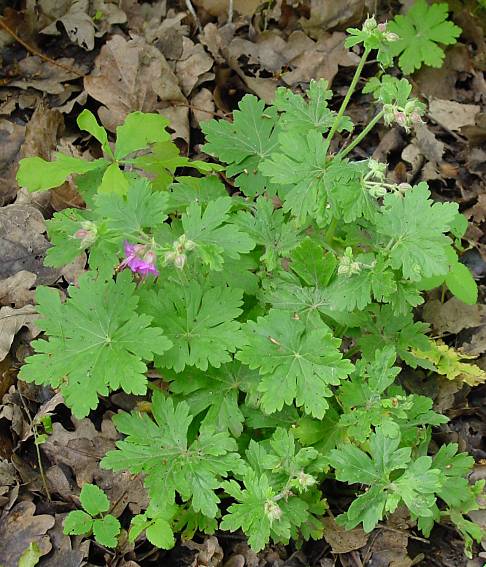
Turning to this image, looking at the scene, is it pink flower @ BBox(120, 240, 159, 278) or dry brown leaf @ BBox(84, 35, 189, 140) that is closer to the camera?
pink flower @ BBox(120, 240, 159, 278)

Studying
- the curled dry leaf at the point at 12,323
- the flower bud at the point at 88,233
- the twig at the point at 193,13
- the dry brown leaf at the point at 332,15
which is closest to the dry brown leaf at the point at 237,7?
the twig at the point at 193,13

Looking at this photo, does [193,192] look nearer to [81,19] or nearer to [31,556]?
[31,556]

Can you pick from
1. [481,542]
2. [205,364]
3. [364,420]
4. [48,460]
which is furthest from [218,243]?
[481,542]

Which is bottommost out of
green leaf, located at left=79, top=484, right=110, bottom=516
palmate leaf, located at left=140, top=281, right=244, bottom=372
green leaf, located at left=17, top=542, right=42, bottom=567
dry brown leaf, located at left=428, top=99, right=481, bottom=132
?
green leaf, located at left=17, top=542, right=42, bottom=567

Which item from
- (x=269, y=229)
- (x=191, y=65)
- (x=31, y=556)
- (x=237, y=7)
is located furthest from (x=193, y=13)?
(x=31, y=556)

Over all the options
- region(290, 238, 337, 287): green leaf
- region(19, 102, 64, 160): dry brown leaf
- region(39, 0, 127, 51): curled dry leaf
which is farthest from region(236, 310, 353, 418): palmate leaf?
region(39, 0, 127, 51): curled dry leaf

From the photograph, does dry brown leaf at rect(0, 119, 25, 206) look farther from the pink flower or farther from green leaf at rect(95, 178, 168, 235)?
the pink flower

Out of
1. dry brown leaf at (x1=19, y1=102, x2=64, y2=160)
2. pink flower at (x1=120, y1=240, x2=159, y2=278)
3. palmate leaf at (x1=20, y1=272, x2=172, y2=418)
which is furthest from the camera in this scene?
dry brown leaf at (x1=19, y1=102, x2=64, y2=160)

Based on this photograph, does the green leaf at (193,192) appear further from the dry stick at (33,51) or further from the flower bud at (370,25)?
the dry stick at (33,51)
